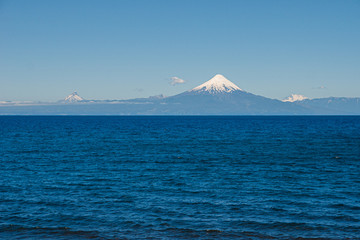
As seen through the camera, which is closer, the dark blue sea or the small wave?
the small wave

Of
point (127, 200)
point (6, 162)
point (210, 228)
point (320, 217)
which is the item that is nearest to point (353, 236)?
point (320, 217)

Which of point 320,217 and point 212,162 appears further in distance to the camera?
point 212,162

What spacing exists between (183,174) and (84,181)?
8792 millimetres

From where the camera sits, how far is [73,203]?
908 inches

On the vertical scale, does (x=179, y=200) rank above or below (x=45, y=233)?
above

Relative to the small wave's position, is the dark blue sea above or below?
above

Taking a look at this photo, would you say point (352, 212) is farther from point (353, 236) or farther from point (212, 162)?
point (212, 162)

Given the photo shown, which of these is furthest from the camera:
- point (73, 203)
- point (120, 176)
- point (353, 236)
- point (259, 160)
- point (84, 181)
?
Answer: point (259, 160)

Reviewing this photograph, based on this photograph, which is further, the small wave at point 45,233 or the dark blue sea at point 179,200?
the dark blue sea at point 179,200

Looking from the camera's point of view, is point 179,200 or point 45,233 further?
point 179,200

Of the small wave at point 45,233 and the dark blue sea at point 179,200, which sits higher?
the dark blue sea at point 179,200

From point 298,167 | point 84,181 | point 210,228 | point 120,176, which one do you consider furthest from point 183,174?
point 210,228

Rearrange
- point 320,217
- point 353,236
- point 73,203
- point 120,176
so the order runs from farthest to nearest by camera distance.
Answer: point 120,176 → point 73,203 → point 320,217 → point 353,236

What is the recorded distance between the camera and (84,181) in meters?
30.0
